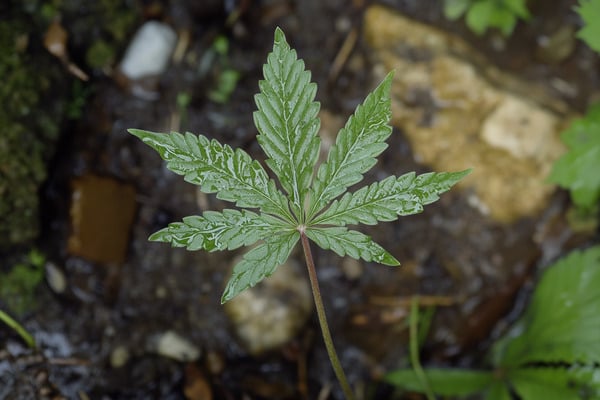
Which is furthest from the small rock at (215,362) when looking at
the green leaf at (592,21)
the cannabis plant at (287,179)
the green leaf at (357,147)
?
the green leaf at (592,21)

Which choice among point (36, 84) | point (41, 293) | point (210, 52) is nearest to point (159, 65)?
point (210, 52)

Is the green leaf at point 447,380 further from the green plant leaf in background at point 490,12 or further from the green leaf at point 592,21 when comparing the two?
the green plant leaf in background at point 490,12

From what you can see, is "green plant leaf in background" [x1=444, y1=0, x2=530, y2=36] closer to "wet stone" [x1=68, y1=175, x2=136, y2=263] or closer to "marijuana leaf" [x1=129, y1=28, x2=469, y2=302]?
"marijuana leaf" [x1=129, y1=28, x2=469, y2=302]

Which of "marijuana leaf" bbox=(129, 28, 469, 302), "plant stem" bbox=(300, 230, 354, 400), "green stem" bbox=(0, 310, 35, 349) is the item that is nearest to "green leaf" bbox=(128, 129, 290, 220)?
"marijuana leaf" bbox=(129, 28, 469, 302)

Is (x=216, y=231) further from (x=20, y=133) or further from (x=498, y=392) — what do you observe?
(x=498, y=392)

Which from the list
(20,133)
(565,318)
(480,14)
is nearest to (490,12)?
(480,14)

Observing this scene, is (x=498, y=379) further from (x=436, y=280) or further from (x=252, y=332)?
(x=252, y=332)

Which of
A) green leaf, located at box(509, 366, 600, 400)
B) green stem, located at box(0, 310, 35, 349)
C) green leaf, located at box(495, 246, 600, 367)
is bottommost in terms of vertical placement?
green stem, located at box(0, 310, 35, 349)
